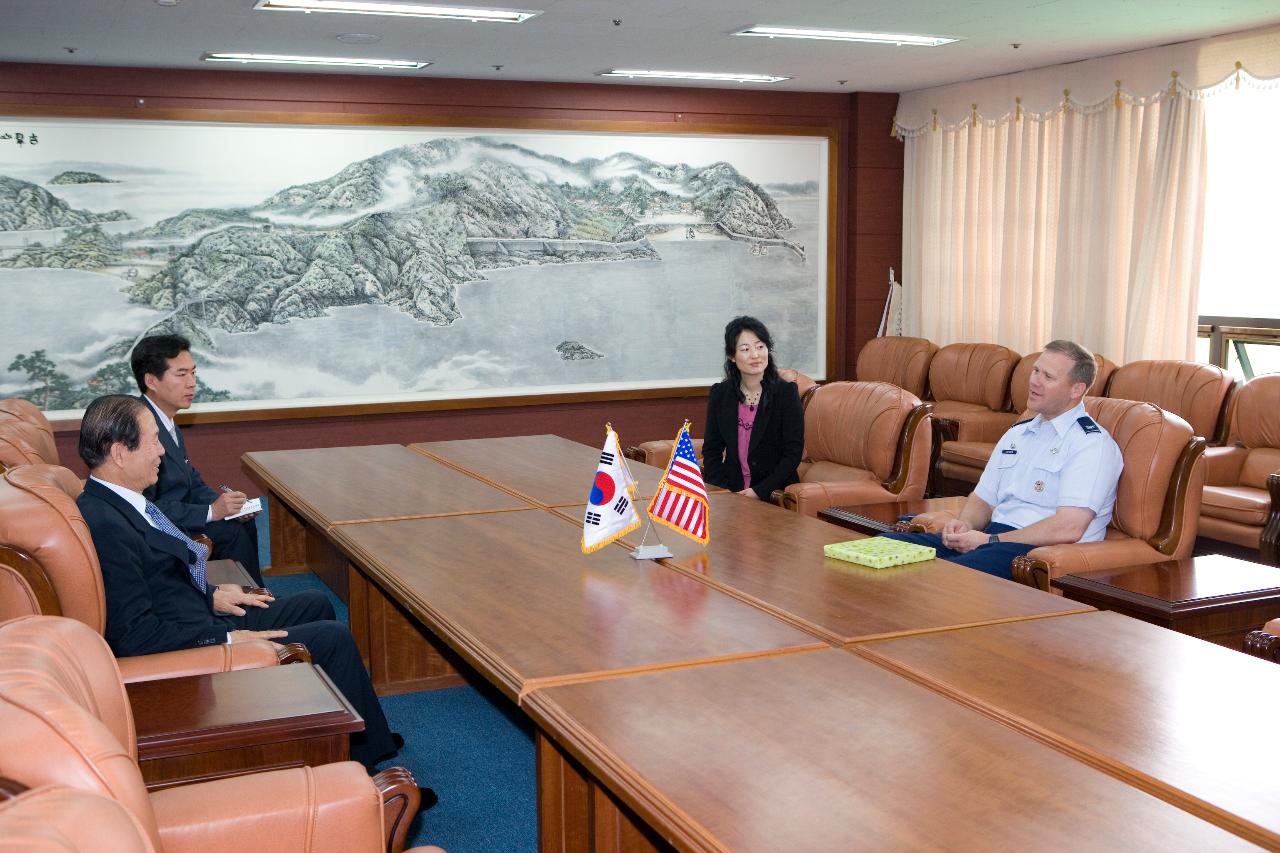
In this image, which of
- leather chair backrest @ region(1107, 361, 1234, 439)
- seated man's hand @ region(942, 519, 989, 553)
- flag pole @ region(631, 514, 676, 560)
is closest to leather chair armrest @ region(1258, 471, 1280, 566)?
leather chair backrest @ region(1107, 361, 1234, 439)

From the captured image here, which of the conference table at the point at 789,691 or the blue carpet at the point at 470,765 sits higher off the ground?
the conference table at the point at 789,691

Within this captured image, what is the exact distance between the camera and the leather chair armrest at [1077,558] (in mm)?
3920

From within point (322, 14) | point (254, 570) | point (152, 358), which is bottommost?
point (254, 570)

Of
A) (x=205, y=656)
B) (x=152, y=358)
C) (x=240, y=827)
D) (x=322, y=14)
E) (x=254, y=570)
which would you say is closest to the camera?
(x=240, y=827)

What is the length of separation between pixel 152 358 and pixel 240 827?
3115 millimetres

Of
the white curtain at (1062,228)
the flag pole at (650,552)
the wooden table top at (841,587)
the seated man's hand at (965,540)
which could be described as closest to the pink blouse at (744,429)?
the seated man's hand at (965,540)

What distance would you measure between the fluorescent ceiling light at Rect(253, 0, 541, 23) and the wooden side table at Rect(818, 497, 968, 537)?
2.98 m

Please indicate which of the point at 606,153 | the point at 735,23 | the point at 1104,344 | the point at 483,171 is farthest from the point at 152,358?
the point at 1104,344

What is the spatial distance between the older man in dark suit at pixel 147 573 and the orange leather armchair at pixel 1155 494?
2257 millimetres

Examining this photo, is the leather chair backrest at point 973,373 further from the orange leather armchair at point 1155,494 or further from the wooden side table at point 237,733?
the wooden side table at point 237,733

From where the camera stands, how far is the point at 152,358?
4.83 m

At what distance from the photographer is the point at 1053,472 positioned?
4402mm

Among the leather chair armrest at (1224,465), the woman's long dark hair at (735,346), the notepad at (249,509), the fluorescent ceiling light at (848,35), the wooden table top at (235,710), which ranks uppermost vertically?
the fluorescent ceiling light at (848,35)

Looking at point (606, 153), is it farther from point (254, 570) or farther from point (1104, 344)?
point (254, 570)
